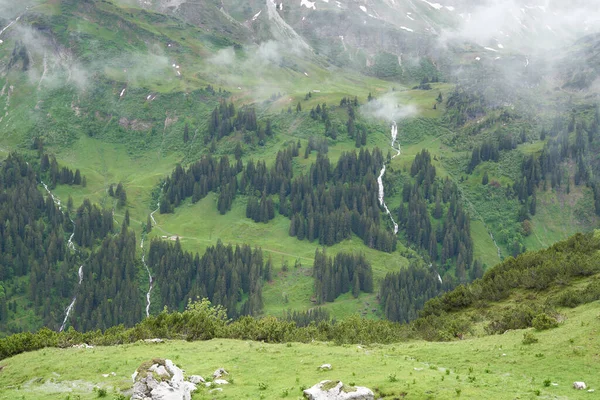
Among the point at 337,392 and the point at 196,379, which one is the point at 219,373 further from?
the point at 337,392

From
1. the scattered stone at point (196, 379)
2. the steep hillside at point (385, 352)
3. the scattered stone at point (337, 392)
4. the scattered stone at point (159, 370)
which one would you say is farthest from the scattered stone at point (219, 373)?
the scattered stone at point (337, 392)

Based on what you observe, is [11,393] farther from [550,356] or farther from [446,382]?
[550,356]

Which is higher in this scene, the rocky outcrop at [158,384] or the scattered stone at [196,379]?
the rocky outcrop at [158,384]

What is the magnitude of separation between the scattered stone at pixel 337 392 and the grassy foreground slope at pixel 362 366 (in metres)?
2.44

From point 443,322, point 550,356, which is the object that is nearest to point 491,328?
point 443,322

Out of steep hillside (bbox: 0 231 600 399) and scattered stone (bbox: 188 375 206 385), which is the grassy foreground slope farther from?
scattered stone (bbox: 188 375 206 385)

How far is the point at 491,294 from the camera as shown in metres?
105

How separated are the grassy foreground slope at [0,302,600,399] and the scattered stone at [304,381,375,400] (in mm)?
2441

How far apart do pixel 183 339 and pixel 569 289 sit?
59.7 m

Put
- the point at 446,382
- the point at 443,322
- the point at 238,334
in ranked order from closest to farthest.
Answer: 1. the point at 446,382
2. the point at 238,334
3. the point at 443,322

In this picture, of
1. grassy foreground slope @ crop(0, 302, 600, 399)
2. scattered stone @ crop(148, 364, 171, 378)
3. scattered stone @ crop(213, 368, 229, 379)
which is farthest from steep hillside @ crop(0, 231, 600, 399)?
scattered stone @ crop(148, 364, 171, 378)

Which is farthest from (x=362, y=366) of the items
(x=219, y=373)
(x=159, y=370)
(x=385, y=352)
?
(x=159, y=370)

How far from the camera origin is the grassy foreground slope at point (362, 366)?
4891cm

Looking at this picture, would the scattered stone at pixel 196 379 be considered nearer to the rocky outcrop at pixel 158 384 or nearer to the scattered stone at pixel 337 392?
the rocky outcrop at pixel 158 384
